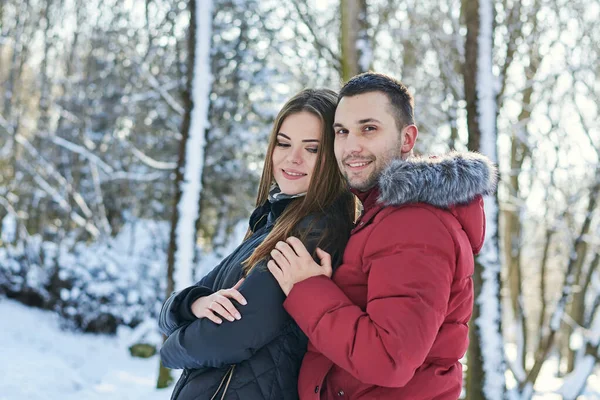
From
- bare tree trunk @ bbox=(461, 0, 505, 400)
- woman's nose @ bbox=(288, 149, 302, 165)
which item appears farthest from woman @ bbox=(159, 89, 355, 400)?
bare tree trunk @ bbox=(461, 0, 505, 400)

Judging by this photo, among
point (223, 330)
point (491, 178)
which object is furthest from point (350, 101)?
point (223, 330)

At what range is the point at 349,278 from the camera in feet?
6.05

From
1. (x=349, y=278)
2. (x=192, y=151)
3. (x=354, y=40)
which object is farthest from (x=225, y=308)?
(x=354, y=40)

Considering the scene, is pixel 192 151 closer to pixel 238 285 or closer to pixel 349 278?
pixel 238 285

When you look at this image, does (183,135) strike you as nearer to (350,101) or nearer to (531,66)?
(350,101)

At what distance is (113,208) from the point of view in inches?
512

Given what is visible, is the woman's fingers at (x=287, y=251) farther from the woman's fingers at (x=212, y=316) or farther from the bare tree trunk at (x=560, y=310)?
the bare tree trunk at (x=560, y=310)

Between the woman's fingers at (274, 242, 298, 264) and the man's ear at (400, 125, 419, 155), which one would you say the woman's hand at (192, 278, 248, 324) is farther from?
the man's ear at (400, 125, 419, 155)

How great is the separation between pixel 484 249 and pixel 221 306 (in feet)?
10.3

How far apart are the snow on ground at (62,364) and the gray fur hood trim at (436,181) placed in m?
4.85

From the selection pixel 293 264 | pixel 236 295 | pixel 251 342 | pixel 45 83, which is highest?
pixel 45 83

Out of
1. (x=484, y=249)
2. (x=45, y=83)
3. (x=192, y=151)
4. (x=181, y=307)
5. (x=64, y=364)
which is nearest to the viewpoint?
(x=181, y=307)

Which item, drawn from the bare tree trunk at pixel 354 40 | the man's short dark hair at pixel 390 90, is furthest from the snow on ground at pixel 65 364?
the man's short dark hair at pixel 390 90

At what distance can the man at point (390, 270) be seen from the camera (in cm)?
Result: 158
